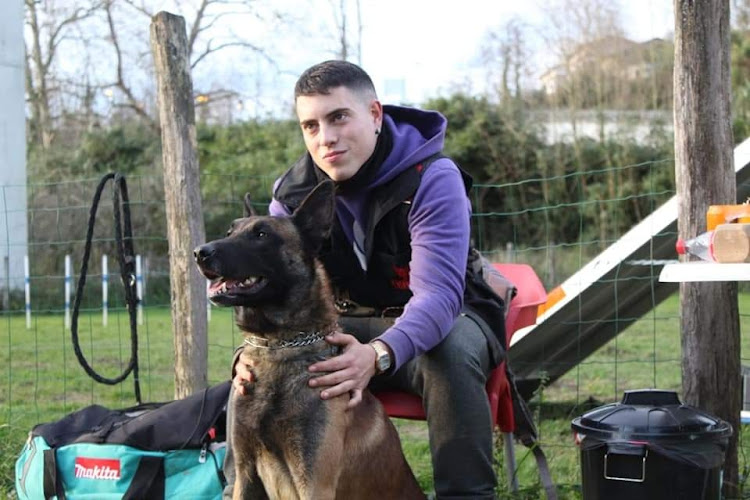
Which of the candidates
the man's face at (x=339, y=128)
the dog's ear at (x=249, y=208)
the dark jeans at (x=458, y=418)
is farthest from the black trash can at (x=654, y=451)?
the dog's ear at (x=249, y=208)

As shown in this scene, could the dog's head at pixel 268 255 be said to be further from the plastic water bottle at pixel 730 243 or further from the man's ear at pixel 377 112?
the plastic water bottle at pixel 730 243

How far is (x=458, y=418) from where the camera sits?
2818 mm

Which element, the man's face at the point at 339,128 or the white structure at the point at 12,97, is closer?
the man's face at the point at 339,128

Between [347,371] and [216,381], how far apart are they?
4555mm

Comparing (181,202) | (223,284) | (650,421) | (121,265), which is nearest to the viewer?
(223,284)

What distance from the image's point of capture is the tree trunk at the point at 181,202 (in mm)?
4031

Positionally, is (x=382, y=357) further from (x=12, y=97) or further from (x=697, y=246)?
(x=12, y=97)

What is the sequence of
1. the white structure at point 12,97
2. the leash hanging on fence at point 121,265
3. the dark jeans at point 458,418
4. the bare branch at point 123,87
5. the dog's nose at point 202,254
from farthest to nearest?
the bare branch at point 123,87 → the white structure at point 12,97 → the leash hanging on fence at point 121,265 → the dark jeans at point 458,418 → the dog's nose at point 202,254

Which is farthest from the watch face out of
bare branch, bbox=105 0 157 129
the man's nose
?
→ bare branch, bbox=105 0 157 129

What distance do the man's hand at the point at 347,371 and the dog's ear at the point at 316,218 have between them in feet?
1.18

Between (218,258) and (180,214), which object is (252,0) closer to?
(180,214)

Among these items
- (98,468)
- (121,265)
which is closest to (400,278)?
(98,468)

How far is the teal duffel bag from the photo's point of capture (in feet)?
10.5

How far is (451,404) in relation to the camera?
282 centimetres
